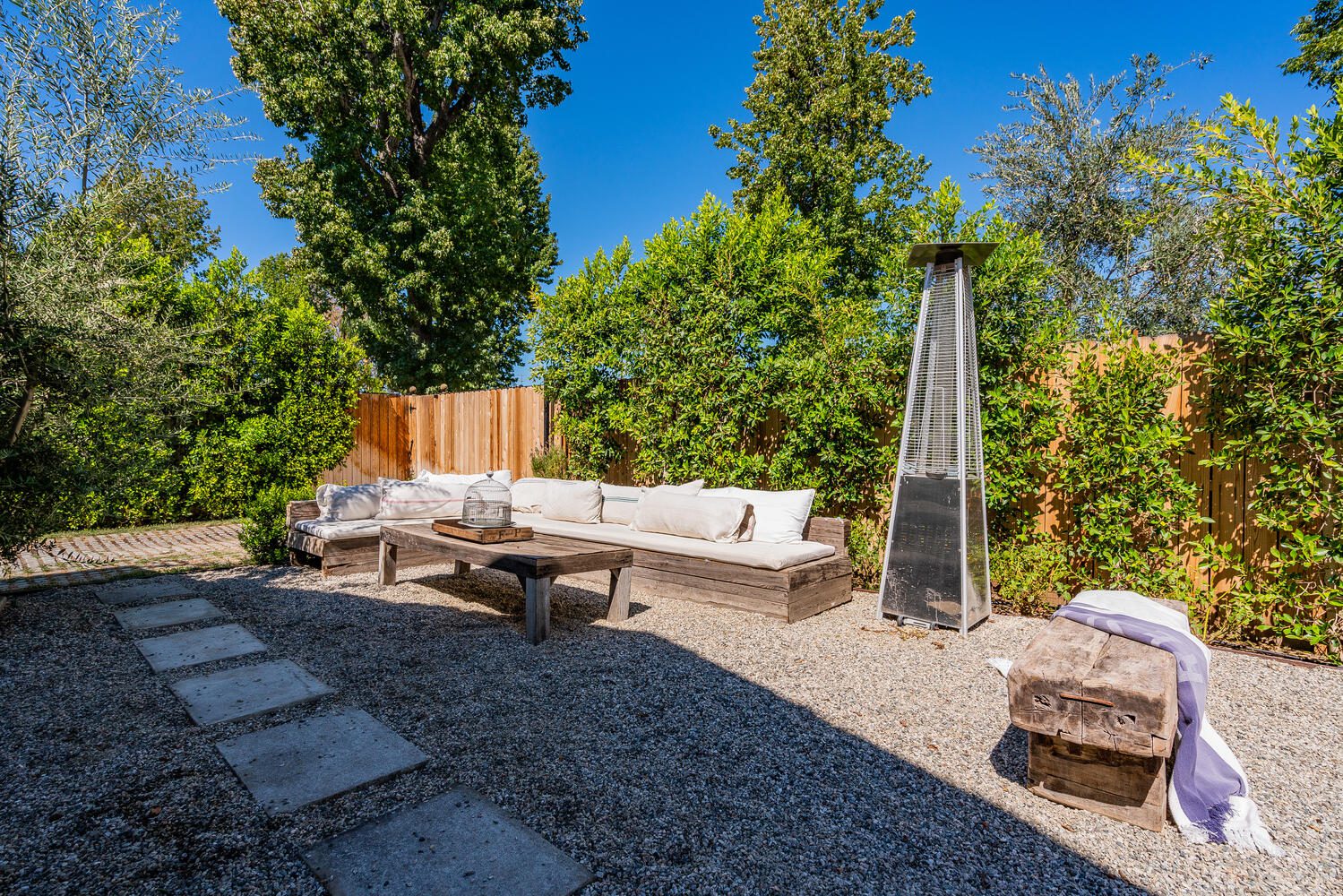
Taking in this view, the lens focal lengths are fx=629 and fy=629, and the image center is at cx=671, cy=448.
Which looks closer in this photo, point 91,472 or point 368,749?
point 368,749

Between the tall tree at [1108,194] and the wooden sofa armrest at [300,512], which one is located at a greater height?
the tall tree at [1108,194]

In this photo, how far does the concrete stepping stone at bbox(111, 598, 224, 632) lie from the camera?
3.67 metres

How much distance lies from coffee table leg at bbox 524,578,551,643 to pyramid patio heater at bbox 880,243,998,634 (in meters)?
2.06

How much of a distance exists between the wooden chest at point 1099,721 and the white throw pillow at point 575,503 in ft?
12.5

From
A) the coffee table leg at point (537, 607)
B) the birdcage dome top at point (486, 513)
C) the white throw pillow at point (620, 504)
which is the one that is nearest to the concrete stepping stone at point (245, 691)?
the coffee table leg at point (537, 607)

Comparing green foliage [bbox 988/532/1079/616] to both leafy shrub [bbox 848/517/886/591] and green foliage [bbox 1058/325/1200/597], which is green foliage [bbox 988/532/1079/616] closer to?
green foliage [bbox 1058/325/1200/597]

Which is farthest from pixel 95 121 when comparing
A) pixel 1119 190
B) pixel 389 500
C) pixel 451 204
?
pixel 1119 190

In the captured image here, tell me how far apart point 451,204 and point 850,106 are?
7.56 meters

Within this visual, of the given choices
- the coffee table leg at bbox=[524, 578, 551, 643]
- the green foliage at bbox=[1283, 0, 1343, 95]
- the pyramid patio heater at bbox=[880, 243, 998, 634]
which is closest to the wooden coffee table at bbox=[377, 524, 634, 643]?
the coffee table leg at bbox=[524, 578, 551, 643]

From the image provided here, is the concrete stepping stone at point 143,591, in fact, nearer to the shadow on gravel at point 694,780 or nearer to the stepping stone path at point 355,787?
the stepping stone path at point 355,787

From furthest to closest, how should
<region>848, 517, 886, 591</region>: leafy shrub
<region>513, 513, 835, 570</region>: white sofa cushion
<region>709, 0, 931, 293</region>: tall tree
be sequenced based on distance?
<region>709, 0, 931, 293</region>: tall tree, <region>848, 517, 886, 591</region>: leafy shrub, <region>513, 513, 835, 570</region>: white sofa cushion

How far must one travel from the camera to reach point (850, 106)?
11555 millimetres

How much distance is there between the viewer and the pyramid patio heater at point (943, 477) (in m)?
3.65

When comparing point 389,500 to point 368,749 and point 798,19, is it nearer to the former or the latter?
point 368,749
